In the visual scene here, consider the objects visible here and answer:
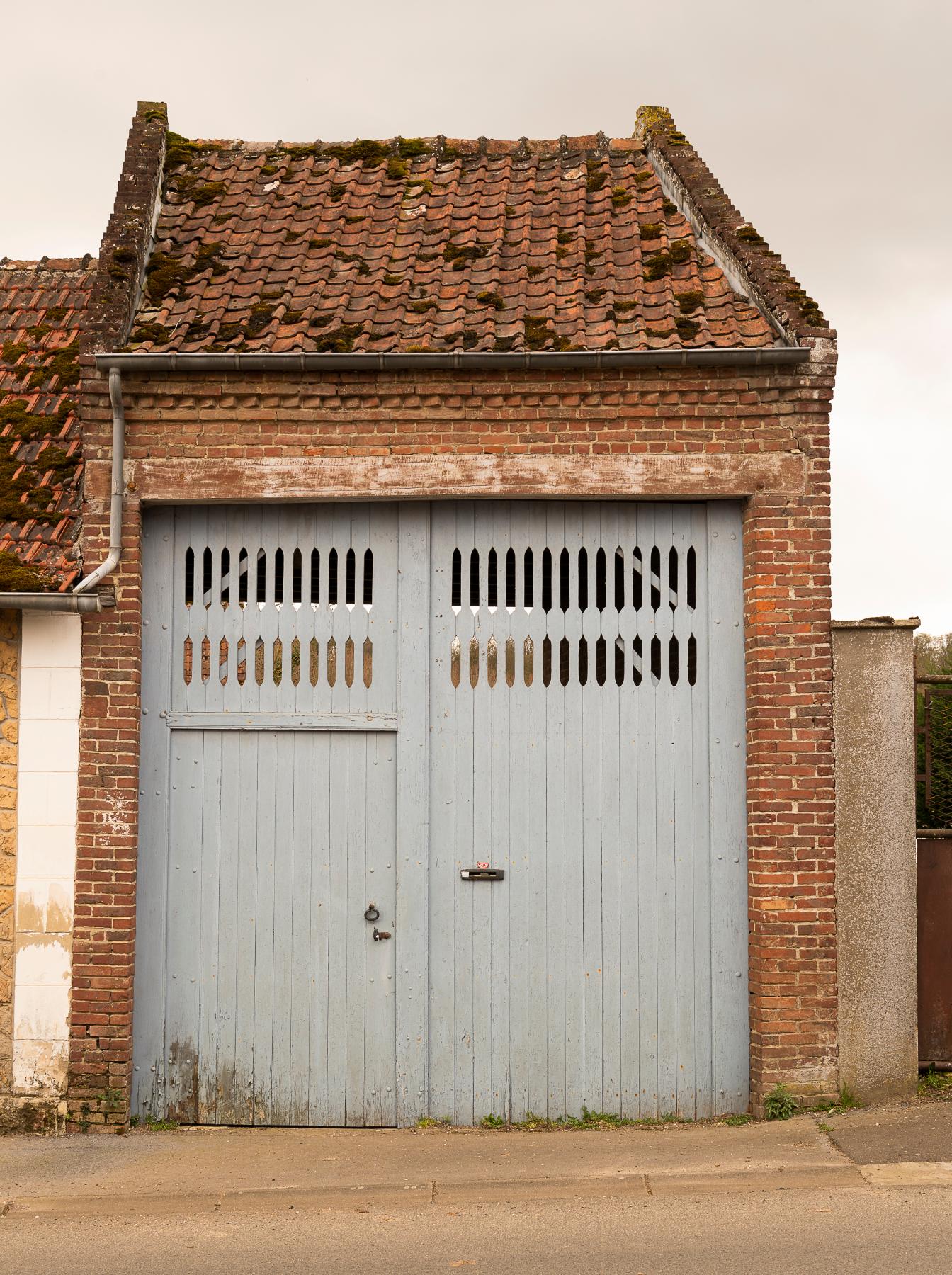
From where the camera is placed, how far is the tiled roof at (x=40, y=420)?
7.12 meters

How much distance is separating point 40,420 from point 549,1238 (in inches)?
230

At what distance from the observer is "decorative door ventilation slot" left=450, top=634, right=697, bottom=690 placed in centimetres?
732

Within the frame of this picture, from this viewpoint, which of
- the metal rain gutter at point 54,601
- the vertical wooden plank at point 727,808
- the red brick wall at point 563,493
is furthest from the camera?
the vertical wooden plank at point 727,808

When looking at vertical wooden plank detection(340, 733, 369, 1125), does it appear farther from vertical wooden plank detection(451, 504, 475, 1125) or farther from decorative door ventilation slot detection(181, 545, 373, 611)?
decorative door ventilation slot detection(181, 545, 373, 611)

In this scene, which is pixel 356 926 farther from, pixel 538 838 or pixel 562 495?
pixel 562 495

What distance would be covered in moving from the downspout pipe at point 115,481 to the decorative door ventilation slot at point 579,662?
2.07 m

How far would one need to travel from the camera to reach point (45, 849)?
6969 millimetres

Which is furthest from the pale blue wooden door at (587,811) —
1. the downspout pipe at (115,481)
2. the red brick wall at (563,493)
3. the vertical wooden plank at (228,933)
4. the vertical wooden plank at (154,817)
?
the downspout pipe at (115,481)

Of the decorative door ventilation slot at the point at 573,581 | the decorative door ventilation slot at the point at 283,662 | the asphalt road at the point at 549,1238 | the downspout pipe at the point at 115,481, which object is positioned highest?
the downspout pipe at the point at 115,481

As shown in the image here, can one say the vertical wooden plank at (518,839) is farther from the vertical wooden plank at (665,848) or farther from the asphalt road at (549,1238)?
the asphalt road at (549,1238)

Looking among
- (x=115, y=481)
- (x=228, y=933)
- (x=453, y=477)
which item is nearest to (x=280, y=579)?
(x=115, y=481)

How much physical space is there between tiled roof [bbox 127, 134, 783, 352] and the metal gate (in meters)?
1.06

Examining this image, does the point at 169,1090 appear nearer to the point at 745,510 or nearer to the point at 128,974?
the point at 128,974

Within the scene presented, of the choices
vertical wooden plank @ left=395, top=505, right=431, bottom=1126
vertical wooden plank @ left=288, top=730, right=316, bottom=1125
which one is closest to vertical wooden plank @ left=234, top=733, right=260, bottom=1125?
vertical wooden plank @ left=288, top=730, right=316, bottom=1125
